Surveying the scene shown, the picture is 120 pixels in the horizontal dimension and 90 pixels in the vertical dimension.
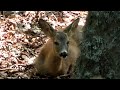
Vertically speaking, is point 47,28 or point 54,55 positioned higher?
point 47,28

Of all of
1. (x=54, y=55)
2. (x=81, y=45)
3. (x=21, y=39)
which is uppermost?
(x=81, y=45)

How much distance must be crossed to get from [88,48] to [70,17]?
5.78 meters

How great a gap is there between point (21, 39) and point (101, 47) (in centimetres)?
471

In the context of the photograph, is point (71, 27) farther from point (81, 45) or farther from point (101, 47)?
point (101, 47)

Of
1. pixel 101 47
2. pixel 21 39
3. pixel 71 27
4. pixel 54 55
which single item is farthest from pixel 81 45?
pixel 21 39

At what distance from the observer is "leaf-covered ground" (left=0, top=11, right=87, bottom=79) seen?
6.57 m

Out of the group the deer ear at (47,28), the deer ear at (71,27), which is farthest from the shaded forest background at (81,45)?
the deer ear at (71,27)

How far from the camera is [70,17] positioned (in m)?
9.45

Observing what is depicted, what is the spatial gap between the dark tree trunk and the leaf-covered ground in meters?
2.41

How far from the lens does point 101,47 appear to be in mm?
3609

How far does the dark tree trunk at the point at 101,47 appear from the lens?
3.53m

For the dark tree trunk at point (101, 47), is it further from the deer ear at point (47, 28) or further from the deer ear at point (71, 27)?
the deer ear at point (71, 27)
